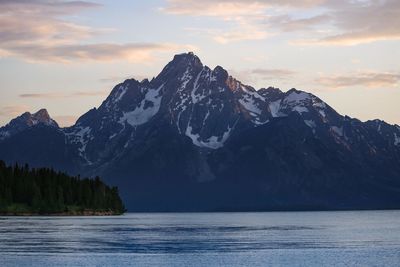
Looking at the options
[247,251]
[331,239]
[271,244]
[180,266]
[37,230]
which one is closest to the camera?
[180,266]

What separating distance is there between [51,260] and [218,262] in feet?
73.7

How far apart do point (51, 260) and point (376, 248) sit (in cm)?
5887

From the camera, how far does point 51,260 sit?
119250 mm

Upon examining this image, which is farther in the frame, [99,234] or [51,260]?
[99,234]

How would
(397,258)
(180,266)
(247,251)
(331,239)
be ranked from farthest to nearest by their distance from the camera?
(331,239) < (247,251) < (397,258) < (180,266)

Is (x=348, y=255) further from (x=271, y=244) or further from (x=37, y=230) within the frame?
(x=37, y=230)

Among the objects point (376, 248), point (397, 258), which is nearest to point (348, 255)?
point (397, 258)

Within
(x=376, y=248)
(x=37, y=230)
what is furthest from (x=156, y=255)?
(x=37, y=230)

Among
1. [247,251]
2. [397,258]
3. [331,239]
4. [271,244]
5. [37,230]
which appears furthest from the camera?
[37,230]

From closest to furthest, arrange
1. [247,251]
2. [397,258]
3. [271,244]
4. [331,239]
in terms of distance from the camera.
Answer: [397,258], [247,251], [271,244], [331,239]

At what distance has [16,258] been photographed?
120 metres

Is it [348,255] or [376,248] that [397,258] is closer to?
[348,255]

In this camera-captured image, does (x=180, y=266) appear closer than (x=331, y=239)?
Yes

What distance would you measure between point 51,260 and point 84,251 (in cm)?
1595
